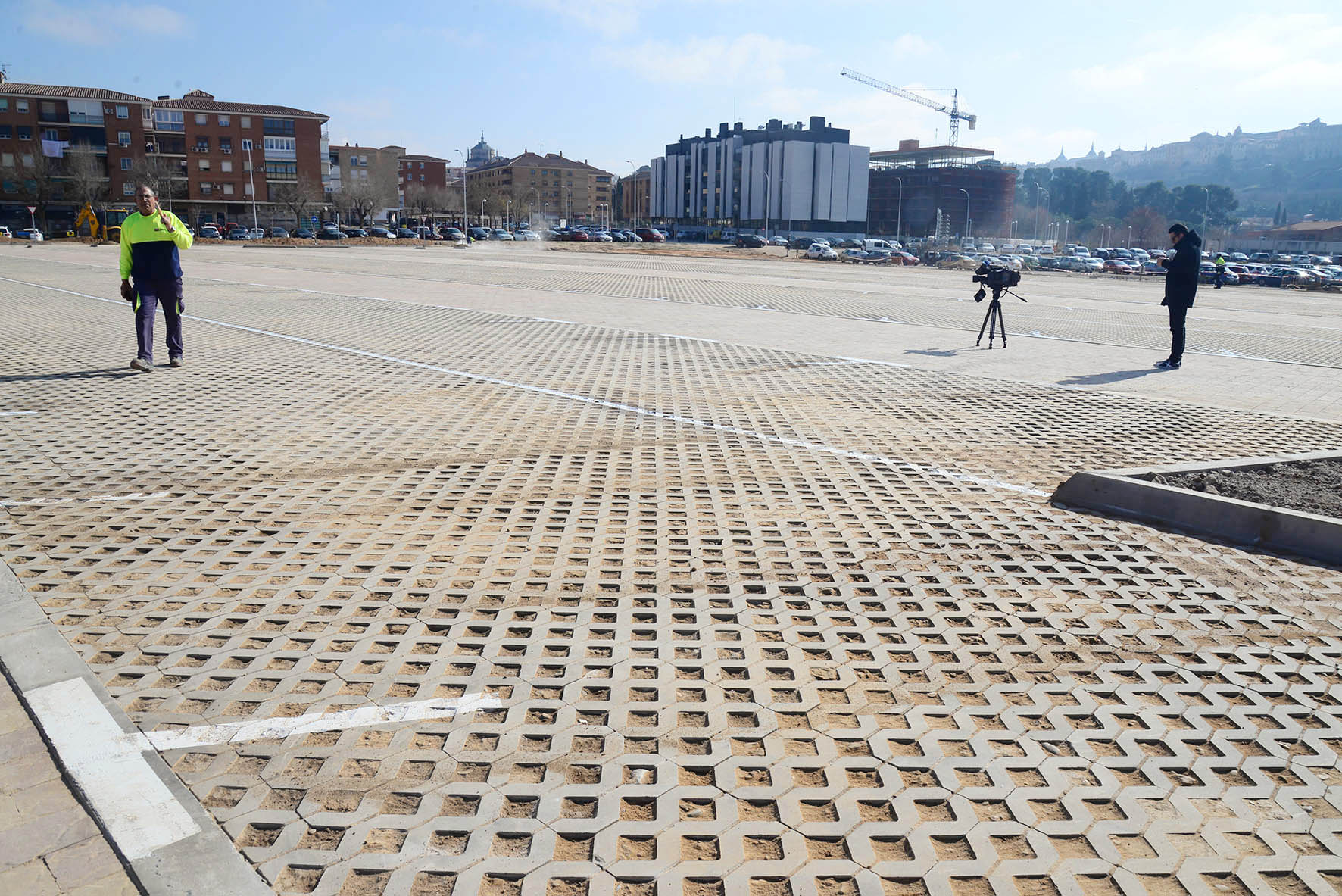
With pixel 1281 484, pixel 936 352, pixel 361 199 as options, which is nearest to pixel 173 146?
pixel 361 199

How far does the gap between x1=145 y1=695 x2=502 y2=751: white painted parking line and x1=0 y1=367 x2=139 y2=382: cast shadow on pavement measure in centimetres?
844

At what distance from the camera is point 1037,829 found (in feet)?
9.57

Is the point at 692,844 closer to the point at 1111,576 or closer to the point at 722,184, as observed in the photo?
the point at 1111,576

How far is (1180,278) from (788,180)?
132 m

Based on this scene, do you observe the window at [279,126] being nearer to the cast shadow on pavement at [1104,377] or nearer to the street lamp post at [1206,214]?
the cast shadow on pavement at [1104,377]

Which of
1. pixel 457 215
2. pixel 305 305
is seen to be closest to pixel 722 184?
pixel 457 215

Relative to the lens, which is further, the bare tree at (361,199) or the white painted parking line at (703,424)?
the bare tree at (361,199)

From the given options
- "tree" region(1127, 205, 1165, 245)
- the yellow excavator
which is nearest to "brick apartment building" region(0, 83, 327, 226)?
the yellow excavator

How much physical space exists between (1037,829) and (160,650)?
3.28m

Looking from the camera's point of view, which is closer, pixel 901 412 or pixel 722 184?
pixel 901 412

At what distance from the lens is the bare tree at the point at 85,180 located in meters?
86.4

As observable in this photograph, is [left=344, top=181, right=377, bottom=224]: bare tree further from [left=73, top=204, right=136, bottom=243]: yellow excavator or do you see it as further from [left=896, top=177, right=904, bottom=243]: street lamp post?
[left=896, top=177, right=904, bottom=243]: street lamp post

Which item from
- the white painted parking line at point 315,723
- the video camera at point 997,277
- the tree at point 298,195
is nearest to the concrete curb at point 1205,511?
Answer: the white painted parking line at point 315,723

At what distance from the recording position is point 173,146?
9856 cm
